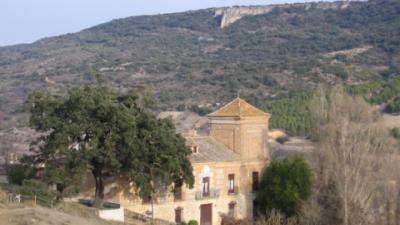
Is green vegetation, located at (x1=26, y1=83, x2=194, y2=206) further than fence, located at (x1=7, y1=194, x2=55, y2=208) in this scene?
Yes

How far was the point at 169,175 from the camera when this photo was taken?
1260 inches

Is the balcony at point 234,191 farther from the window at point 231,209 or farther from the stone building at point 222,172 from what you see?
the window at point 231,209

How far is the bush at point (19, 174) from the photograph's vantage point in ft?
104

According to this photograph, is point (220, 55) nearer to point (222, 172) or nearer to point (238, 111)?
point (238, 111)

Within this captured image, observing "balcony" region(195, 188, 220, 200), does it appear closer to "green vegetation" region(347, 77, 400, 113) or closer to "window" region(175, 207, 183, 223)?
"window" region(175, 207, 183, 223)

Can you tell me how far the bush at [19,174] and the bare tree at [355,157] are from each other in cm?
1171

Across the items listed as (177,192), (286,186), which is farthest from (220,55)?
(177,192)

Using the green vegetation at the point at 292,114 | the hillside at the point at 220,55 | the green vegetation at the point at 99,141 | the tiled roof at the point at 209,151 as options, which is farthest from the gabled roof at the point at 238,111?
the hillside at the point at 220,55

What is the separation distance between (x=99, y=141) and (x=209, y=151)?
25.9ft

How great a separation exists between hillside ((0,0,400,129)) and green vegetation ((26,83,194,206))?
31.1m

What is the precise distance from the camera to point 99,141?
30.8 meters

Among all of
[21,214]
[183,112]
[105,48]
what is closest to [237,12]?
[105,48]

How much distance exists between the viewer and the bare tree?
103ft

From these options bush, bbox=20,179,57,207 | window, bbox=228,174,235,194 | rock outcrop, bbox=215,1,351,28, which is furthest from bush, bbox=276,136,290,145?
rock outcrop, bbox=215,1,351,28
